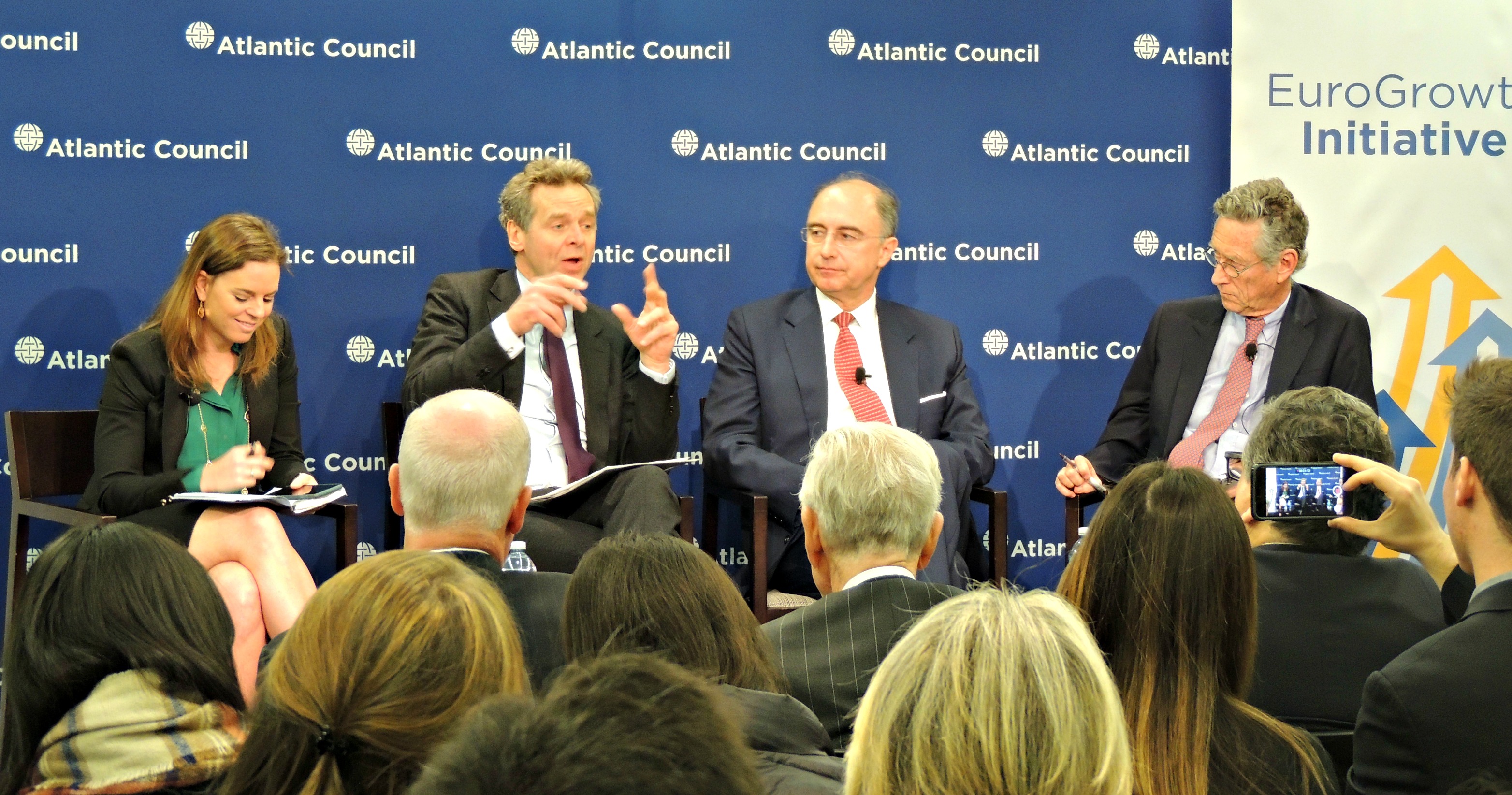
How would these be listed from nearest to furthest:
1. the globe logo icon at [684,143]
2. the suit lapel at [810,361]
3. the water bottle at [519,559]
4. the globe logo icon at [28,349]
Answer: the water bottle at [519,559]
the suit lapel at [810,361]
the globe logo icon at [28,349]
the globe logo icon at [684,143]

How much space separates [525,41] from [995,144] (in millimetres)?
1678

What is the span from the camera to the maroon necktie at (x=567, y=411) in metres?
4.20

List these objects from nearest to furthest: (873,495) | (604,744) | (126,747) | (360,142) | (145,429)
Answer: (604,744) → (126,747) → (873,495) → (145,429) → (360,142)

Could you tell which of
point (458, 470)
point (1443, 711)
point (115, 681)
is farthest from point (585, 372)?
point (1443, 711)

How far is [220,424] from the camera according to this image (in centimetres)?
392

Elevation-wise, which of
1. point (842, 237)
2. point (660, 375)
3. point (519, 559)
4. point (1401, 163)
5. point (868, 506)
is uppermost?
point (1401, 163)

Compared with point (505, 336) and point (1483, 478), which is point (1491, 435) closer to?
point (1483, 478)

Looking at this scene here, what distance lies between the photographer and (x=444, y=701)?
1.28 m

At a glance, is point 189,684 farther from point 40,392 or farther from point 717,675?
point 40,392

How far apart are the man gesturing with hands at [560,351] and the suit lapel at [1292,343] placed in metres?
1.92

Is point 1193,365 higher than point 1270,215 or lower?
lower

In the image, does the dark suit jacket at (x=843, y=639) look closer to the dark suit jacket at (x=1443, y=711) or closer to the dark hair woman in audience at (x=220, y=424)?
the dark suit jacket at (x=1443, y=711)

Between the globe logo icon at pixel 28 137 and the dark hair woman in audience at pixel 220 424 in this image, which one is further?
the globe logo icon at pixel 28 137

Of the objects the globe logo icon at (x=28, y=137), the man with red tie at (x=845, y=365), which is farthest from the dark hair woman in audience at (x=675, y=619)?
the globe logo icon at (x=28, y=137)
